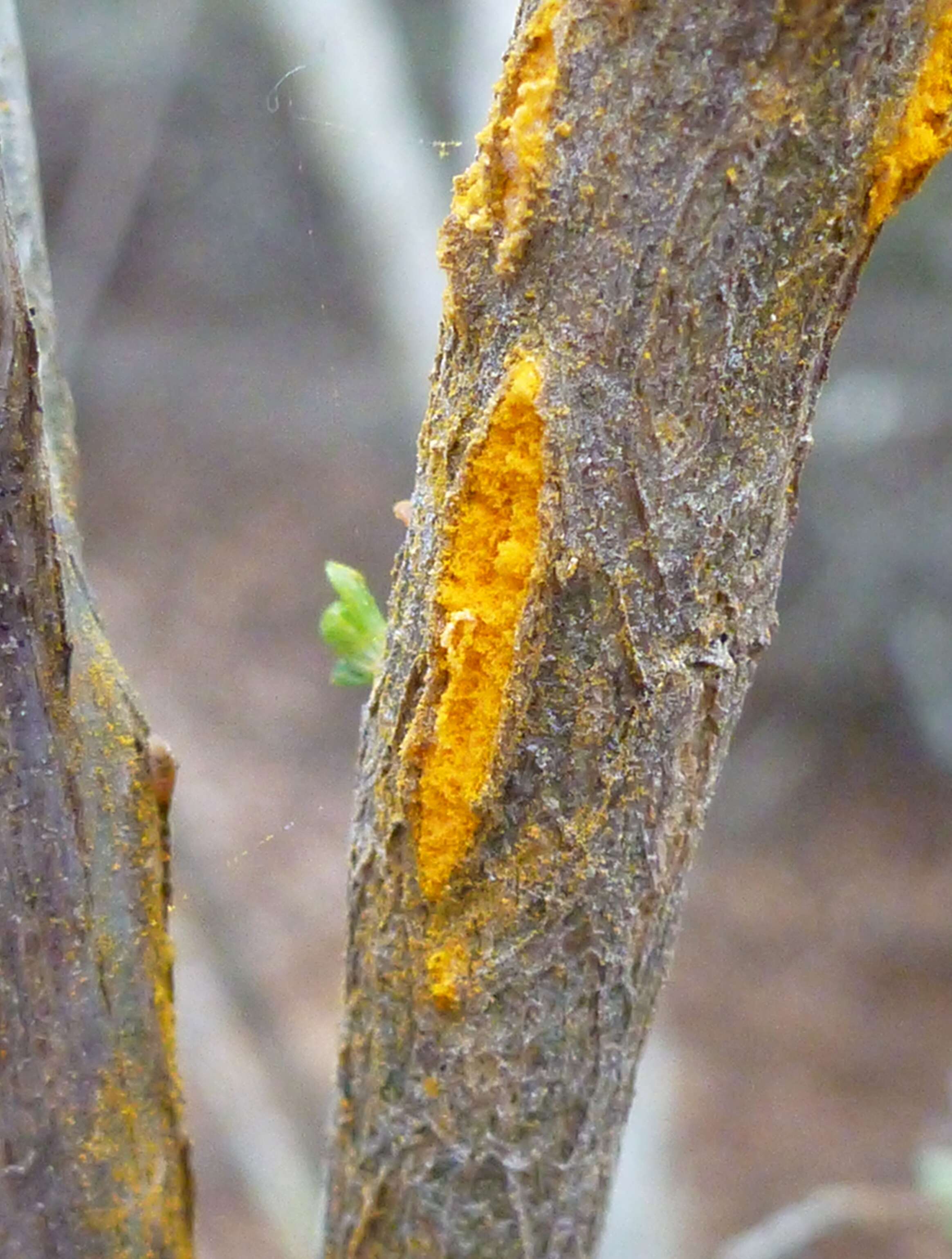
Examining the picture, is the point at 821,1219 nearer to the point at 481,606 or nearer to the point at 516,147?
the point at 481,606

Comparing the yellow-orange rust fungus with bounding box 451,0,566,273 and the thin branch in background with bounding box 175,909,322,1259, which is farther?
the thin branch in background with bounding box 175,909,322,1259

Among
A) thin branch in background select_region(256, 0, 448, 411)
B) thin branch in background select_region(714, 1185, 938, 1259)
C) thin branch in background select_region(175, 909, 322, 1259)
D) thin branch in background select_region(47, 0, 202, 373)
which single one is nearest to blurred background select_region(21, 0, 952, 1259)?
thin branch in background select_region(47, 0, 202, 373)

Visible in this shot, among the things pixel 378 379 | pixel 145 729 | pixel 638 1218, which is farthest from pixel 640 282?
pixel 378 379

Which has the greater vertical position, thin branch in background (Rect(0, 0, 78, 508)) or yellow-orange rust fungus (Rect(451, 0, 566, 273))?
thin branch in background (Rect(0, 0, 78, 508))

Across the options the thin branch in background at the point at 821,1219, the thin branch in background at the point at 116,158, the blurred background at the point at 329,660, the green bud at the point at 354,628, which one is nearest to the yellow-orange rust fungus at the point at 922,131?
the green bud at the point at 354,628

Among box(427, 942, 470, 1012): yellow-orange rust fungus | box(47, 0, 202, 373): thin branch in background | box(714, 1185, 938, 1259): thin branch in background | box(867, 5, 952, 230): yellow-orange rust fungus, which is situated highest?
box(47, 0, 202, 373): thin branch in background

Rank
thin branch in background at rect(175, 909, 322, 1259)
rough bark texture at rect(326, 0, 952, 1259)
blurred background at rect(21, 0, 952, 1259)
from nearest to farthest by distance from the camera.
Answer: rough bark texture at rect(326, 0, 952, 1259)
thin branch in background at rect(175, 909, 322, 1259)
blurred background at rect(21, 0, 952, 1259)

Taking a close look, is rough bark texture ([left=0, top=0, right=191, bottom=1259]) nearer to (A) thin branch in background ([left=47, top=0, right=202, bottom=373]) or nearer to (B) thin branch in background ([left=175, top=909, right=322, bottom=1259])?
(B) thin branch in background ([left=175, top=909, right=322, bottom=1259])

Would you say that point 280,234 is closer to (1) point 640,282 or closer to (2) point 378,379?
(2) point 378,379
